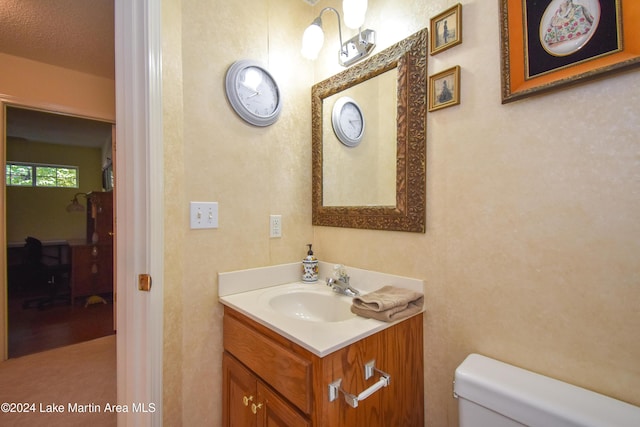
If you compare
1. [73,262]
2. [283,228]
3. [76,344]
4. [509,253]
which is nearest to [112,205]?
[73,262]

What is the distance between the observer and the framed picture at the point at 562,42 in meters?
0.68

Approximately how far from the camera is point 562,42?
773 mm

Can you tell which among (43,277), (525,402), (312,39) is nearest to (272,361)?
(525,402)

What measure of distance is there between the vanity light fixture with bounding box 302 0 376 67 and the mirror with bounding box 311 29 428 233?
2.1 inches

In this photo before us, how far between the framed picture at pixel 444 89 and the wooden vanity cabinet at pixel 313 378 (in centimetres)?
84

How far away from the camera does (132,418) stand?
1091mm

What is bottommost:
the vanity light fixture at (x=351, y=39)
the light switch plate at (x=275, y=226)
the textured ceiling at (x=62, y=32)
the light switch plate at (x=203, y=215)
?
the light switch plate at (x=275, y=226)

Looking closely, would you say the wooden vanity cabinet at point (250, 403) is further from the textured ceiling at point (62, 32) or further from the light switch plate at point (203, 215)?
the textured ceiling at point (62, 32)

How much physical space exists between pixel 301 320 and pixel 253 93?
3.60 ft

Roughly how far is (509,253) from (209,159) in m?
1.24

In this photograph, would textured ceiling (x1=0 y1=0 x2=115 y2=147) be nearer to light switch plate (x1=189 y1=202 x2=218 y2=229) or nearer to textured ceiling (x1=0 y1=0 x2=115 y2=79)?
textured ceiling (x1=0 y1=0 x2=115 y2=79)

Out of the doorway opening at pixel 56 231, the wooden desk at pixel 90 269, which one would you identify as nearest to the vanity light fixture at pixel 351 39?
the doorway opening at pixel 56 231

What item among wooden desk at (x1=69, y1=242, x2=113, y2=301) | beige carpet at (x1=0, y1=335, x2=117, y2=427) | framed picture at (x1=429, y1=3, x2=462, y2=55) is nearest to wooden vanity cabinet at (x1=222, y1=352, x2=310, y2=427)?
beige carpet at (x1=0, y1=335, x2=117, y2=427)

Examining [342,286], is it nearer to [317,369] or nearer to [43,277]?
[317,369]
